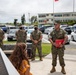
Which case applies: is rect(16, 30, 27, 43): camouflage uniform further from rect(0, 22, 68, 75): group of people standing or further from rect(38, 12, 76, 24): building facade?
rect(38, 12, 76, 24): building facade

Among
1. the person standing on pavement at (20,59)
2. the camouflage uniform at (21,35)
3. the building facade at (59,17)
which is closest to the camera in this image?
the person standing on pavement at (20,59)

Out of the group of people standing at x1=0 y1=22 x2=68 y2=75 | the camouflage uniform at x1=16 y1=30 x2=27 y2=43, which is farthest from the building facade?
the group of people standing at x1=0 y1=22 x2=68 y2=75

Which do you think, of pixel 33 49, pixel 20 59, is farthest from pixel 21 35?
pixel 20 59

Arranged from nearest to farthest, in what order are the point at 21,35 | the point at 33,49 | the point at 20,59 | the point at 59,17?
the point at 20,59
the point at 33,49
the point at 21,35
the point at 59,17

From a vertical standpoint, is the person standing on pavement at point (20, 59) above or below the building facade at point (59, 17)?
above

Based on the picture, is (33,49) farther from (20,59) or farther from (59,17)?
(59,17)

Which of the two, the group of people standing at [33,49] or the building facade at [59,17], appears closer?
the group of people standing at [33,49]

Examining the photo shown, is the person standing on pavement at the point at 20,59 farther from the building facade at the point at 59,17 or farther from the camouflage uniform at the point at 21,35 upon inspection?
the building facade at the point at 59,17

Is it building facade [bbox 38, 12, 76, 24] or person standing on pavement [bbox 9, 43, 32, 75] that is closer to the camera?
person standing on pavement [bbox 9, 43, 32, 75]

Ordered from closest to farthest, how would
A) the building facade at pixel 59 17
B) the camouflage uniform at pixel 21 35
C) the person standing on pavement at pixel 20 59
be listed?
the person standing on pavement at pixel 20 59
the camouflage uniform at pixel 21 35
the building facade at pixel 59 17

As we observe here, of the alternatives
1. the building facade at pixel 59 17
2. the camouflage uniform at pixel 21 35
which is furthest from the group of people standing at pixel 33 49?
the building facade at pixel 59 17

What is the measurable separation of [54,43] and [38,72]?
124 centimetres

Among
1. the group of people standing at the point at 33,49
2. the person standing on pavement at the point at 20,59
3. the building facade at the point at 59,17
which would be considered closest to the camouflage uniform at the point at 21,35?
the group of people standing at the point at 33,49

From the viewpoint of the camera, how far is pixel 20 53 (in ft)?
16.5
